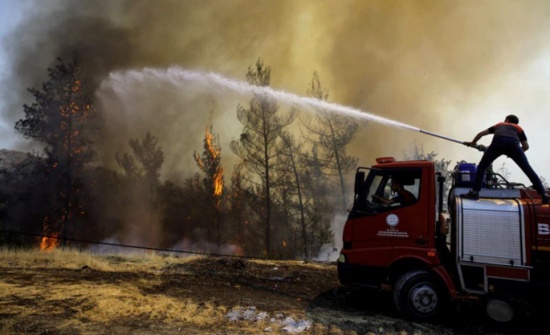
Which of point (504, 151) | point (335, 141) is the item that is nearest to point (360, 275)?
point (504, 151)

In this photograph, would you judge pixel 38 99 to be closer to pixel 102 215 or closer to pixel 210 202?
pixel 102 215

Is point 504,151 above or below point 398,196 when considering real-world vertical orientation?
above

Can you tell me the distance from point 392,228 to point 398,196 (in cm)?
64

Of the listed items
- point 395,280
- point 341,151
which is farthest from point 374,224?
point 341,151

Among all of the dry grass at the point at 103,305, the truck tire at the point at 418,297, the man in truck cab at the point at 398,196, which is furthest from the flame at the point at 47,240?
the truck tire at the point at 418,297

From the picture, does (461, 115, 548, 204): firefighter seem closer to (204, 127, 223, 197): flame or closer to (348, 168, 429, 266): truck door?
(348, 168, 429, 266): truck door

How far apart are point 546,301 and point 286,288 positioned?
4.92 m

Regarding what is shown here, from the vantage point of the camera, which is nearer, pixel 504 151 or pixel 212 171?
pixel 504 151

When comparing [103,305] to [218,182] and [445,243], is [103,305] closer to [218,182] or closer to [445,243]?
[445,243]

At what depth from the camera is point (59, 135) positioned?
28.1 metres

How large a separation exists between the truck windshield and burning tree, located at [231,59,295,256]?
19.1 meters

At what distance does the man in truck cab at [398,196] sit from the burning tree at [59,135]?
27712 mm

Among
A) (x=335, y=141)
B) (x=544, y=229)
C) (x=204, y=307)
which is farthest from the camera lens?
(x=335, y=141)

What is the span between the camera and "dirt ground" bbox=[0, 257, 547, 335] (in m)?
5.69
